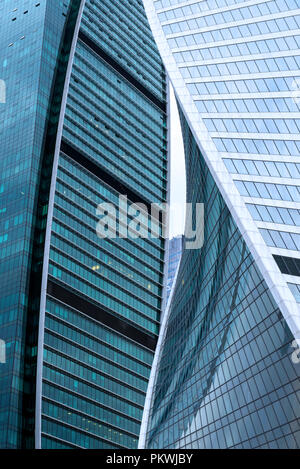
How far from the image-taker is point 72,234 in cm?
15562

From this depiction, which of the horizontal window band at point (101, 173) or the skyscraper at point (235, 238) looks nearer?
the skyscraper at point (235, 238)

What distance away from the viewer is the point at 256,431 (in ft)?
228

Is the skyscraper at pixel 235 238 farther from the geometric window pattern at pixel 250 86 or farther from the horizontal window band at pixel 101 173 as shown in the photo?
the horizontal window band at pixel 101 173

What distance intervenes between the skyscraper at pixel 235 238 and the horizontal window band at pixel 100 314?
4152cm

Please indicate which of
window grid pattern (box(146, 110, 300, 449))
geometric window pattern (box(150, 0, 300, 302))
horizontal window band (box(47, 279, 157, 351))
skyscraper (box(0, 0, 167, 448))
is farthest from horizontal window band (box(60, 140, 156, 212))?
geometric window pattern (box(150, 0, 300, 302))

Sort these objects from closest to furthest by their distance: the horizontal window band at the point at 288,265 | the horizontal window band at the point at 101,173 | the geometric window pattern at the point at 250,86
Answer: the horizontal window band at the point at 288,265, the geometric window pattern at the point at 250,86, the horizontal window band at the point at 101,173

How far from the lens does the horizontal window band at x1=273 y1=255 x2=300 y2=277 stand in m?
69.3

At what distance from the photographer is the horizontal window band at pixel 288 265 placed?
69312 mm

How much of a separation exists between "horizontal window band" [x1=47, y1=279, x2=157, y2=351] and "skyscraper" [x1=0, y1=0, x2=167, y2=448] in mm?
323

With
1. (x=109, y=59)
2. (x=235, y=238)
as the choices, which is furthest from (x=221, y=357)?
(x=109, y=59)

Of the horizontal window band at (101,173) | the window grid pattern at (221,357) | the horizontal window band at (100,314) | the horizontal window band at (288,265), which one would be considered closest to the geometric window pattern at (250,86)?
the horizontal window band at (288,265)

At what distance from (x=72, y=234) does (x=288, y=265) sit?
9077cm

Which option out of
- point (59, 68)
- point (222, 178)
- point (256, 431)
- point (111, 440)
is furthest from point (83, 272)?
point (256, 431)

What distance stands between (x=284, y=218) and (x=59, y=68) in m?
107
